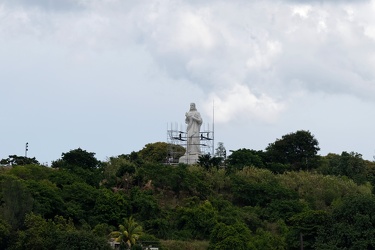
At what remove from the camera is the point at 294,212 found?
54875 millimetres

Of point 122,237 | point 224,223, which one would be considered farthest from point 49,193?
point 224,223

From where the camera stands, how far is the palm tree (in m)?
47.1

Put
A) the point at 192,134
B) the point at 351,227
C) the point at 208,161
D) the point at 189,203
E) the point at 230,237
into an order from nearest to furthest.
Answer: the point at 230,237, the point at 351,227, the point at 189,203, the point at 208,161, the point at 192,134

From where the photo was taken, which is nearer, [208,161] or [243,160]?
[208,161]

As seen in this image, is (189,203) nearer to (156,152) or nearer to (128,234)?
(128,234)

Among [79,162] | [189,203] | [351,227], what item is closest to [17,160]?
[79,162]

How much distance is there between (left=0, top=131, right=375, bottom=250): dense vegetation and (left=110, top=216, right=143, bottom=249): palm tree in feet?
0.19

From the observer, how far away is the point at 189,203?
5556 centimetres

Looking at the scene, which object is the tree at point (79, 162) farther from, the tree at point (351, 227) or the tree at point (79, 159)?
the tree at point (351, 227)

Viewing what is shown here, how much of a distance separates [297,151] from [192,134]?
8.44 m

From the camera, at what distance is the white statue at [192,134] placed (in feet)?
220

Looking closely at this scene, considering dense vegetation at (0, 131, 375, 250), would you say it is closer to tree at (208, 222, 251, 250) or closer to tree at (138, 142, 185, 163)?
tree at (208, 222, 251, 250)

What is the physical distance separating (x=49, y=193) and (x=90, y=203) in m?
2.85

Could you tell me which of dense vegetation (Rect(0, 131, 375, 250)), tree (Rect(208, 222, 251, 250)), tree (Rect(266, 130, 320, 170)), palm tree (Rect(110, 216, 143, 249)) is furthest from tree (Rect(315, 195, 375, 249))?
tree (Rect(266, 130, 320, 170))
